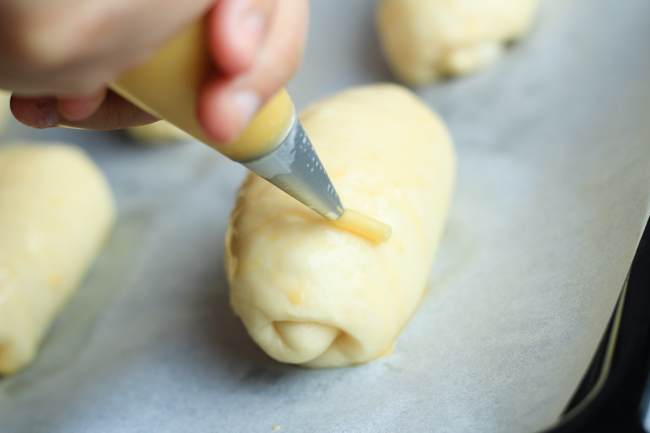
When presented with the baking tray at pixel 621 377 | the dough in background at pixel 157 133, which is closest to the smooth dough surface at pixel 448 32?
the dough in background at pixel 157 133

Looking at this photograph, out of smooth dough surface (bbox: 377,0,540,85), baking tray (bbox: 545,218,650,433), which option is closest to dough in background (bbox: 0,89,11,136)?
smooth dough surface (bbox: 377,0,540,85)

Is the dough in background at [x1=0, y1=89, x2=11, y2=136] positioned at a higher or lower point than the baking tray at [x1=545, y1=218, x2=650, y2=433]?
lower

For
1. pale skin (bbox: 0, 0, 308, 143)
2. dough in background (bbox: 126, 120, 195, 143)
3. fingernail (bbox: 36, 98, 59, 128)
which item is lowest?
dough in background (bbox: 126, 120, 195, 143)

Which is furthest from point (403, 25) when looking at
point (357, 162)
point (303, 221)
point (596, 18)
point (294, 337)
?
point (294, 337)

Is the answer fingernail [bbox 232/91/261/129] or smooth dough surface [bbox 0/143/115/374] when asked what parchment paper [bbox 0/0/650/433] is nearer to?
smooth dough surface [bbox 0/143/115/374]

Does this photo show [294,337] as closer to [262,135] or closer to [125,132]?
[262,135]

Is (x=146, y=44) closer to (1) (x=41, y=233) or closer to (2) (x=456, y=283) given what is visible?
(2) (x=456, y=283)

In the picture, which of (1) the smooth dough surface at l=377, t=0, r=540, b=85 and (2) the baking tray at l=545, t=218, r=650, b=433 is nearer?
(2) the baking tray at l=545, t=218, r=650, b=433

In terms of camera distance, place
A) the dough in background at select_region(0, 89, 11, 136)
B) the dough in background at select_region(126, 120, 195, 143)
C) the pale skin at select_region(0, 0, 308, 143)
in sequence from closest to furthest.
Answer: the pale skin at select_region(0, 0, 308, 143), the dough in background at select_region(126, 120, 195, 143), the dough in background at select_region(0, 89, 11, 136)
